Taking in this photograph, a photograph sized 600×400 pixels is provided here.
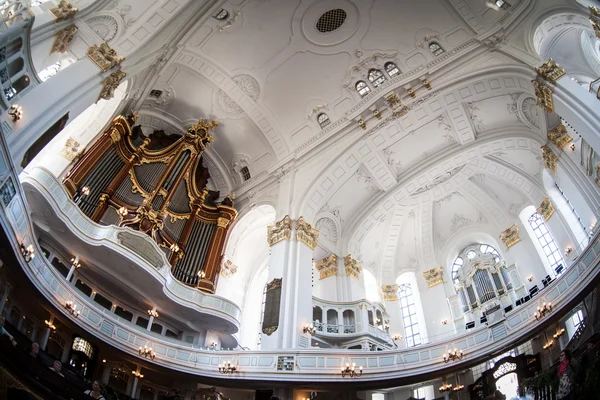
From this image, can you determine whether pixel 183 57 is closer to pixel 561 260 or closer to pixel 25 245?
pixel 25 245

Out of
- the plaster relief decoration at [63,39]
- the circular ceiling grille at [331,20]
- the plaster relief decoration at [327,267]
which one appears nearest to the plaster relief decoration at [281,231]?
the plaster relief decoration at [327,267]

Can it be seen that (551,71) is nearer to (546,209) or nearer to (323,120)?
(546,209)

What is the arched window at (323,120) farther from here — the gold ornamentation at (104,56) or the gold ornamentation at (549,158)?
the gold ornamentation at (104,56)

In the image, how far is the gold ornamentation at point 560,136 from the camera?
1911 cm

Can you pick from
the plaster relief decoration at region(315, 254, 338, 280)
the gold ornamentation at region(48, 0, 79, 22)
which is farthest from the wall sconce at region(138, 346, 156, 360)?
the gold ornamentation at region(48, 0, 79, 22)

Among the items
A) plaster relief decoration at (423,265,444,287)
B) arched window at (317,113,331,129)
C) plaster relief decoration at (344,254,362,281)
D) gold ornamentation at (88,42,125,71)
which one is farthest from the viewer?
plaster relief decoration at (423,265,444,287)

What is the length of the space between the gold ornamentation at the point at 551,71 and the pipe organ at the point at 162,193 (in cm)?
1603

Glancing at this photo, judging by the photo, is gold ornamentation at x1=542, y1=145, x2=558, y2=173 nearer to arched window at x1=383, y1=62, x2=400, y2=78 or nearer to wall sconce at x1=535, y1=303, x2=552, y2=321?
wall sconce at x1=535, y1=303, x2=552, y2=321

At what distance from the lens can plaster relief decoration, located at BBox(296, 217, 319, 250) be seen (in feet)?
73.0

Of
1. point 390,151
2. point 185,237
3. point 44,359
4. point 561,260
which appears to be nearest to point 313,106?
point 390,151

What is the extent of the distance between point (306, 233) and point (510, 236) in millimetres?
10872

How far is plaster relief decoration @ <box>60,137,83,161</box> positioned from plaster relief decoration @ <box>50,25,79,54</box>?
5.22 metres

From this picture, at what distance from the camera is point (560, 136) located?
1934 cm

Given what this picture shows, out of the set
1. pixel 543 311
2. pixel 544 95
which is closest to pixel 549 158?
pixel 544 95
